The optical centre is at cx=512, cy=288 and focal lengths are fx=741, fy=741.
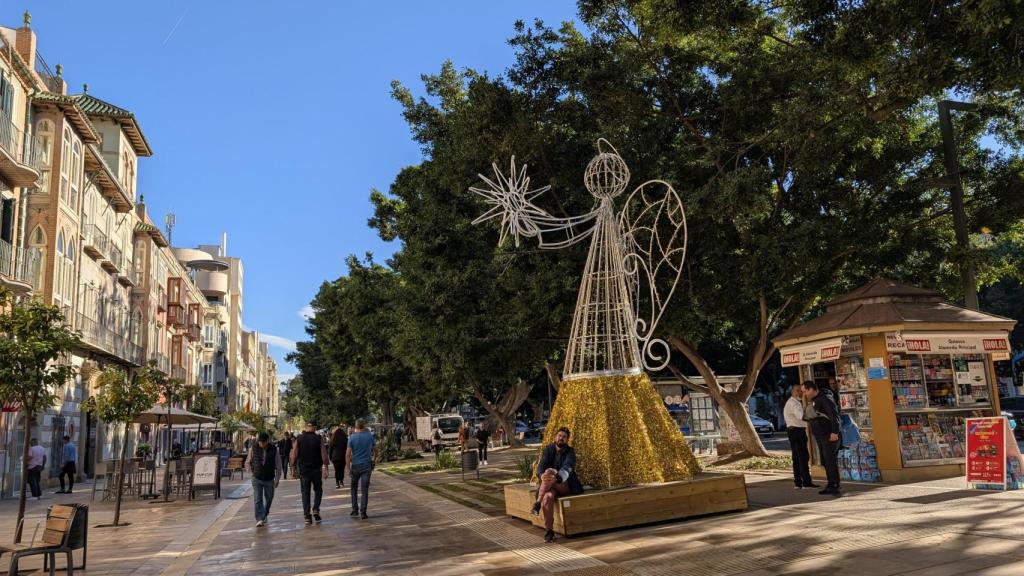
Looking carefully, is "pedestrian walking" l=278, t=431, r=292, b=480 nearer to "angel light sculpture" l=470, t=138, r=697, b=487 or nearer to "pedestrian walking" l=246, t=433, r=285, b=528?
"pedestrian walking" l=246, t=433, r=285, b=528

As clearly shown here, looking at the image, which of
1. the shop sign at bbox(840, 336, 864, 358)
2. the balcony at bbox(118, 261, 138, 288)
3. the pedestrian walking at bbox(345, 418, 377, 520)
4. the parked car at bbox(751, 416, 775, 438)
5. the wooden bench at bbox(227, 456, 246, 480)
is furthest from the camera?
the parked car at bbox(751, 416, 775, 438)

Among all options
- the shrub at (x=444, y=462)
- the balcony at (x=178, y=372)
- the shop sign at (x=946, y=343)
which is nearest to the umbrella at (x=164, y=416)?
the shrub at (x=444, y=462)

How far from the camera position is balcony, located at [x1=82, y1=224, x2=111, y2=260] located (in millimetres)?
28109

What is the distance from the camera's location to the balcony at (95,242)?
92.2ft

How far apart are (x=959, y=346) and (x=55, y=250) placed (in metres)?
25.6

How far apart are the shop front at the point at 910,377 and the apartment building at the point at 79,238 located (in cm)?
1360

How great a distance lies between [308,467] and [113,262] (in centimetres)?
2403

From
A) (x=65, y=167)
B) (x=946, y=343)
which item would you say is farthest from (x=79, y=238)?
(x=946, y=343)

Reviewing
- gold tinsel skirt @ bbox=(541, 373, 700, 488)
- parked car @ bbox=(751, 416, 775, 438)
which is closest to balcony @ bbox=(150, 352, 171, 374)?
parked car @ bbox=(751, 416, 775, 438)

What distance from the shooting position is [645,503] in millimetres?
9516

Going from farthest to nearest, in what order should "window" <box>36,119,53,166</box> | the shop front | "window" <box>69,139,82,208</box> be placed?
"window" <box>69,139,82,208</box> < "window" <box>36,119,53,166</box> < the shop front

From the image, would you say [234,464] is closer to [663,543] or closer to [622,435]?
[622,435]

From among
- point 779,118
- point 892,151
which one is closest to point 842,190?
point 892,151

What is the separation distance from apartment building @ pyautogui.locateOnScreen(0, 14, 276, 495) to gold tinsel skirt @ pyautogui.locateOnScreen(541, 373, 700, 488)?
886 centimetres
